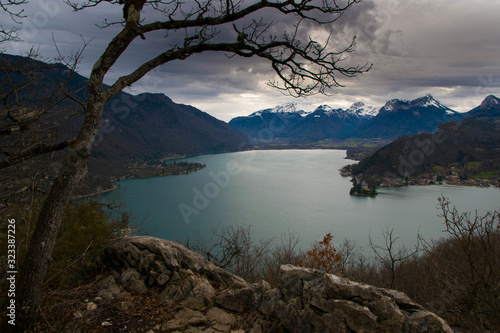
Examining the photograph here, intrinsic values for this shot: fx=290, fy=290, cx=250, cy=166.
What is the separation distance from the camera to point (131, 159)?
133 metres

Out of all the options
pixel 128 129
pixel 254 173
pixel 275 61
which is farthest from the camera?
pixel 128 129

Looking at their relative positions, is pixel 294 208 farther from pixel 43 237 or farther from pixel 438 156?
pixel 438 156

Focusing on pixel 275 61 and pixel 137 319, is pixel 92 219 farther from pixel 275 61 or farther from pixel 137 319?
pixel 275 61

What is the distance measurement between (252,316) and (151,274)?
2013 millimetres

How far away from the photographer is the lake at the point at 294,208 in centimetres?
3578

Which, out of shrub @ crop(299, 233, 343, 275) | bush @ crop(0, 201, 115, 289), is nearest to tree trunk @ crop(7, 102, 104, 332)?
bush @ crop(0, 201, 115, 289)

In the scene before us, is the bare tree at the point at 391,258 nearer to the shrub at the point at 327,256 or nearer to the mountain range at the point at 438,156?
the shrub at the point at 327,256

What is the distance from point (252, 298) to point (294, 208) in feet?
141

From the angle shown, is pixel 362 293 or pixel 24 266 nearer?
pixel 24 266

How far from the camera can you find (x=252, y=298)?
4.45 meters

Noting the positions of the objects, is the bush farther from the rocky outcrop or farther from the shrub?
the shrub

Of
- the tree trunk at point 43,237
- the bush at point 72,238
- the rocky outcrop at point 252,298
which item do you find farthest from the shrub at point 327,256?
the tree trunk at point 43,237

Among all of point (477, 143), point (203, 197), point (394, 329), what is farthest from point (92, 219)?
point (477, 143)

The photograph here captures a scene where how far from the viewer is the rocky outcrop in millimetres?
3365
